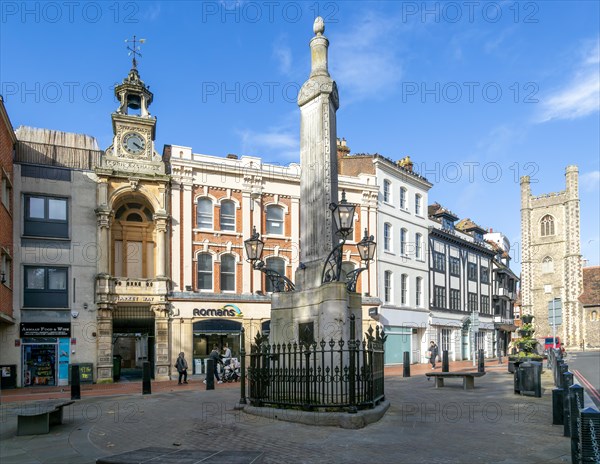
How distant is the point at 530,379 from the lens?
50.1 feet

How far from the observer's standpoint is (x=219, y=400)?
13.8 metres

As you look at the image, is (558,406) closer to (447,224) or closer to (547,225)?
(447,224)

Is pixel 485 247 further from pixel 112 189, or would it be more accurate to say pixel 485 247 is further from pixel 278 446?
pixel 278 446

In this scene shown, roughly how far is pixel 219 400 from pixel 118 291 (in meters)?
13.6

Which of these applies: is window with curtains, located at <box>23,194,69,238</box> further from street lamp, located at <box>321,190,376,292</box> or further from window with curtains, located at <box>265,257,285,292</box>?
street lamp, located at <box>321,190,376,292</box>

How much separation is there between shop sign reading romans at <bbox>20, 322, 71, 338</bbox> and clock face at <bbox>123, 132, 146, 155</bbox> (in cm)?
853

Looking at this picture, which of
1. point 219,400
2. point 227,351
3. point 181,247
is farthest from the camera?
point 181,247

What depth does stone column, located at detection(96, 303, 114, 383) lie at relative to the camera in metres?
24.9

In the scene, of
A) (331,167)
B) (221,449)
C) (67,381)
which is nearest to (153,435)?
(221,449)

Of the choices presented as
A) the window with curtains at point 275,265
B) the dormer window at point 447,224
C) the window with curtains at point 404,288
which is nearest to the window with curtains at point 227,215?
the window with curtains at point 275,265

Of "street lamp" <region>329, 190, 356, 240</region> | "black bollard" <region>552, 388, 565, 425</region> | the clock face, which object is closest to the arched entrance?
the clock face

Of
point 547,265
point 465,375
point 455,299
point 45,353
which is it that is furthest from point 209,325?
point 547,265

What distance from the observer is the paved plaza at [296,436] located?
7797mm

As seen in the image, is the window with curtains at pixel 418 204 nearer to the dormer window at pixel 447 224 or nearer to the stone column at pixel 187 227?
the dormer window at pixel 447 224
